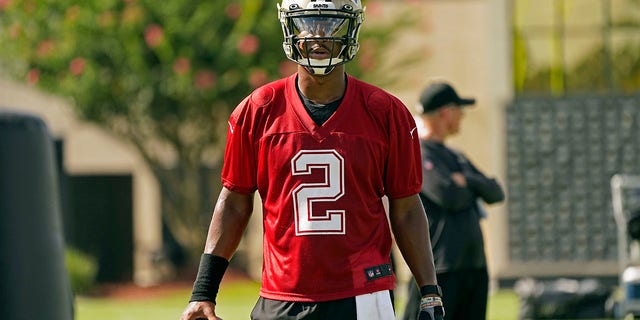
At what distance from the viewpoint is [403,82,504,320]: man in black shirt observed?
8.04m

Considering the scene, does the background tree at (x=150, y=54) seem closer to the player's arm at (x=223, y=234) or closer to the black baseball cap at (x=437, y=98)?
the black baseball cap at (x=437, y=98)

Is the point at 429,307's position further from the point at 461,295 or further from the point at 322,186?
the point at 461,295

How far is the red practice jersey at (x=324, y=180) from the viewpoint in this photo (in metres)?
4.91

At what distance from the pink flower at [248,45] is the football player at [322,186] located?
15.1 metres

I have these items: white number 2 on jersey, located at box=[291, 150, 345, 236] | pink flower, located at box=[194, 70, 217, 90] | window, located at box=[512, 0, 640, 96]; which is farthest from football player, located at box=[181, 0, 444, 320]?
window, located at box=[512, 0, 640, 96]

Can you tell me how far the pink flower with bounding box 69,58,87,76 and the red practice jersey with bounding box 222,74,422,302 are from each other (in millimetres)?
15810

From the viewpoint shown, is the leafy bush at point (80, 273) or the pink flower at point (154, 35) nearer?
the pink flower at point (154, 35)

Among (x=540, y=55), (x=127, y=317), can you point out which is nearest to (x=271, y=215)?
(x=127, y=317)

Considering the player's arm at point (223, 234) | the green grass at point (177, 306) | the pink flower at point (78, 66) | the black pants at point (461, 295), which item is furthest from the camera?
the pink flower at point (78, 66)

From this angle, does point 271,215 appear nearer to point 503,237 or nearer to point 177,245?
point 503,237

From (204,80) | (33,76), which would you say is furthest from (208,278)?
(33,76)

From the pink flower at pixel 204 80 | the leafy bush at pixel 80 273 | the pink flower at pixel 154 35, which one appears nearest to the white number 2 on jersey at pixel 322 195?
the pink flower at pixel 154 35

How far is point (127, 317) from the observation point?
16781mm

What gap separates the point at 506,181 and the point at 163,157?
22.9ft
